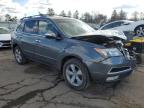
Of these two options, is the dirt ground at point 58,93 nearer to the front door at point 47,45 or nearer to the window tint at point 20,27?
the front door at point 47,45

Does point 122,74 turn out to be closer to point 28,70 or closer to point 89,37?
point 89,37

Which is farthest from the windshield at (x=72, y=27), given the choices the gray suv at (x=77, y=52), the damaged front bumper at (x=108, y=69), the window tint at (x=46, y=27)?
the damaged front bumper at (x=108, y=69)

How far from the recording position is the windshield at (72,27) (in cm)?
620

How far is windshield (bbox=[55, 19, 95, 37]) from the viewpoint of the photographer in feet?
20.3

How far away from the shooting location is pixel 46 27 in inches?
260

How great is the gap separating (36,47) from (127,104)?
3236mm

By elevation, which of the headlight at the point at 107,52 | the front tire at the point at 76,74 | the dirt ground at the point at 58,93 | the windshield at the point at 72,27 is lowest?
the dirt ground at the point at 58,93

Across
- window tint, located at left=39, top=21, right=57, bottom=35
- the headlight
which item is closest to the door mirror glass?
window tint, located at left=39, top=21, right=57, bottom=35

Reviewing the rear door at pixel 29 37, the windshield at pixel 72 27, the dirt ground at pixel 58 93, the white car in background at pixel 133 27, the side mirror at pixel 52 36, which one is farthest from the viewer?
the white car in background at pixel 133 27

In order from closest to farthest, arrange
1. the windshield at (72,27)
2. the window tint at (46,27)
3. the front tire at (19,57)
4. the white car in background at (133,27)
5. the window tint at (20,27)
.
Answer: the windshield at (72,27) → the window tint at (46,27) → the window tint at (20,27) → the front tire at (19,57) → the white car in background at (133,27)

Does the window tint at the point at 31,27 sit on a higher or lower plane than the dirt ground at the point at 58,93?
higher

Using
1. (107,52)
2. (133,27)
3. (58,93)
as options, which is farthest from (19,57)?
(133,27)

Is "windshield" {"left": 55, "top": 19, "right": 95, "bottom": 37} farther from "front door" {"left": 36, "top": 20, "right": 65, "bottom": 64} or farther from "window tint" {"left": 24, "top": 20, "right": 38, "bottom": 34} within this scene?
"window tint" {"left": 24, "top": 20, "right": 38, "bottom": 34}

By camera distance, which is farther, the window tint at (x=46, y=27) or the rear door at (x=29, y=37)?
the rear door at (x=29, y=37)
